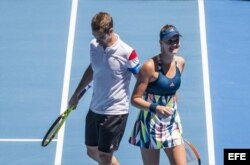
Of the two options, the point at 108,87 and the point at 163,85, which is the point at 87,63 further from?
the point at 163,85

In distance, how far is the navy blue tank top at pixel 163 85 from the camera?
23.2ft

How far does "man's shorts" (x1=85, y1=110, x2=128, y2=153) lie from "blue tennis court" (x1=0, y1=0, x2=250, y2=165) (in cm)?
165

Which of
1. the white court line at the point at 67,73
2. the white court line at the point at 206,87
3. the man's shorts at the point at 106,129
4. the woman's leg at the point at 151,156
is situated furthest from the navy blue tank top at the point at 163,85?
the white court line at the point at 67,73

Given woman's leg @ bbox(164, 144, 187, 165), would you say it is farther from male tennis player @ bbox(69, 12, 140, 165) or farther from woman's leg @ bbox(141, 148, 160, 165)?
male tennis player @ bbox(69, 12, 140, 165)

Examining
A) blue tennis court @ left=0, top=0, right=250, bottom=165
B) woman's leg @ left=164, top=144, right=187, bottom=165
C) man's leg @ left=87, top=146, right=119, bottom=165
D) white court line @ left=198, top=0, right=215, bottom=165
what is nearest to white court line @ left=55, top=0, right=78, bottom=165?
blue tennis court @ left=0, top=0, right=250, bottom=165

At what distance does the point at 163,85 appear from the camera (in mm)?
7094

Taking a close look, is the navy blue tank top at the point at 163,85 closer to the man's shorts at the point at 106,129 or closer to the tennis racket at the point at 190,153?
the man's shorts at the point at 106,129

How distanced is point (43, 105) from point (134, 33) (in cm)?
273

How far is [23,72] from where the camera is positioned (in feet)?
36.6

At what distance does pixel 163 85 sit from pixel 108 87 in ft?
1.96

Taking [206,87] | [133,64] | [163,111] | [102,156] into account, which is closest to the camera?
[163,111]

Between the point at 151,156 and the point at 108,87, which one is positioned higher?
the point at 108,87

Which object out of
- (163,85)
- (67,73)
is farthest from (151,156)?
(67,73)

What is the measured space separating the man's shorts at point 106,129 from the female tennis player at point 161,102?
210mm
